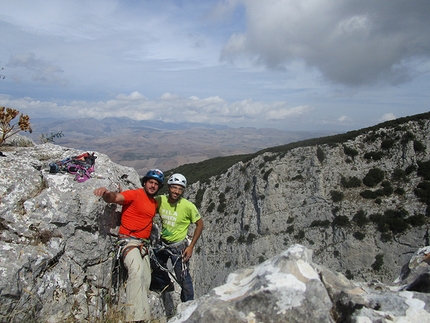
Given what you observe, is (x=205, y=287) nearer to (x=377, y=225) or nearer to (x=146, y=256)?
(x=377, y=225)

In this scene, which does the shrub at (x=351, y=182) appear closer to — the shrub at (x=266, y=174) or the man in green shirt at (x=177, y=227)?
the shrub at (x=266, y=174)

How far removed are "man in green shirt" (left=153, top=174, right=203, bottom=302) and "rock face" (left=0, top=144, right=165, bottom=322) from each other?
123 cm

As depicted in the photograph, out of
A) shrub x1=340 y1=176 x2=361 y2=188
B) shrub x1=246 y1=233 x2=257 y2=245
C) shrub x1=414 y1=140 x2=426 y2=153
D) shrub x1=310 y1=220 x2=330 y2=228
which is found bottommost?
shrub x1=246 y1=233 x2=257 y2=245

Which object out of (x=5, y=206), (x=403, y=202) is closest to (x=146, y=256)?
(x=5, y=206)

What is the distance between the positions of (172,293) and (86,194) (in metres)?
4.39

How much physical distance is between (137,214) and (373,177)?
39034mm

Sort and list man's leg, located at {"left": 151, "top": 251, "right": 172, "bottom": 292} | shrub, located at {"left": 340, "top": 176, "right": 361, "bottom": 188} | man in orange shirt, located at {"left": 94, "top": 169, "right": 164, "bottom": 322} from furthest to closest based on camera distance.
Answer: shrub, located at {"left": 340, "top": 176, "right": 361, "bottom": 188}
man's leg, located at {"left": 151, "top": 251, "right": 172, "bottom": 292}
man in orange shirt, located at {"left": 94, "top": 169, "right": 164, "bottom": 322}

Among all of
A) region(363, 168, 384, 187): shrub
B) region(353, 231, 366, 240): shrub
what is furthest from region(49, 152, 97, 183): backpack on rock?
region(363, 168, 384, 187): shrub

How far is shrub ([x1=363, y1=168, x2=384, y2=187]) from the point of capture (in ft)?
123

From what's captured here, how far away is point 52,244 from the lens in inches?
254

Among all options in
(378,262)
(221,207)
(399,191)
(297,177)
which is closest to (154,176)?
(378,262)

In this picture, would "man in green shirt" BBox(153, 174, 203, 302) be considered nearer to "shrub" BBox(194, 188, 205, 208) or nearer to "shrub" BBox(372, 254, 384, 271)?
"shrub" BBox(372, 254, 384, 271)

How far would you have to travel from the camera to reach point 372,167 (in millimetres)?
39344

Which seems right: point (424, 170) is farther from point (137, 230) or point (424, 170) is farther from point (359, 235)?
point (137, 230)
